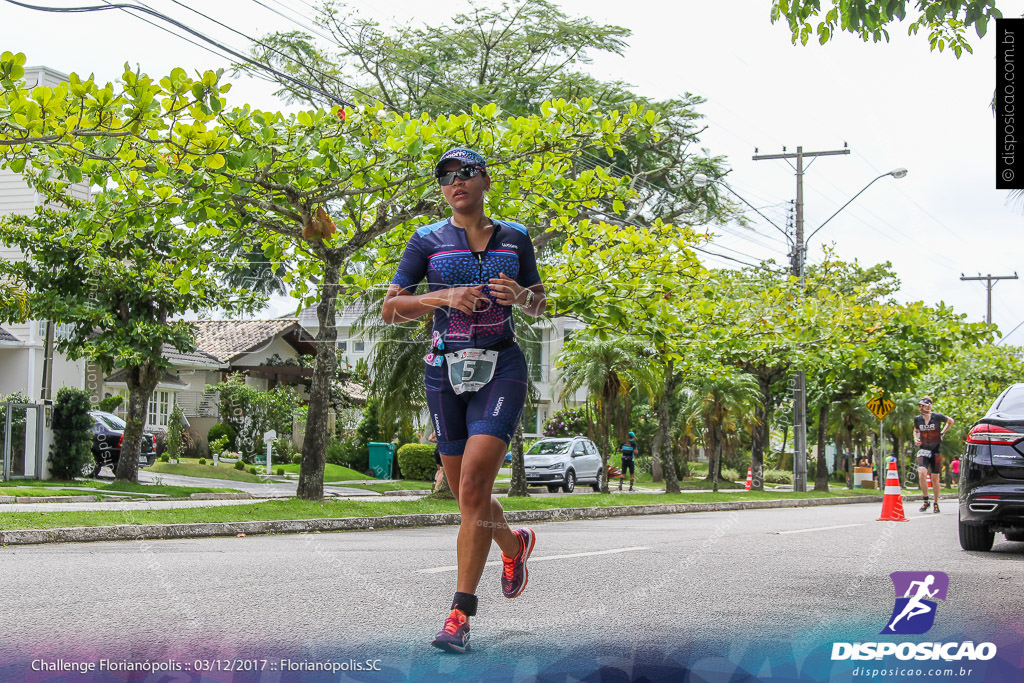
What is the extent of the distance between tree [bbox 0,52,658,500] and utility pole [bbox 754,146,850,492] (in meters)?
16.6

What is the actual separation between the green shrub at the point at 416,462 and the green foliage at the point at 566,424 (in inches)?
508

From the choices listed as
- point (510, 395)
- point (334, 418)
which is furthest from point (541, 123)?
point (334, 418)

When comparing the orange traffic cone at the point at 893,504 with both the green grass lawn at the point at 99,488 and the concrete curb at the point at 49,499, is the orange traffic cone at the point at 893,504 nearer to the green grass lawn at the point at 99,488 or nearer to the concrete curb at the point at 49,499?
the green grass lawn at the point at 99,488

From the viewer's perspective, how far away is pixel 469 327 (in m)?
4.11

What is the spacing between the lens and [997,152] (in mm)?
6090

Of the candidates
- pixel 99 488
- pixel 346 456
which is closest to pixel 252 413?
pixel 346 456

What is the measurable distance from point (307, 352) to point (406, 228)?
30.8 metres

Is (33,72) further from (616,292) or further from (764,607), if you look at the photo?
(764,607)

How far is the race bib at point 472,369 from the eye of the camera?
4074mm

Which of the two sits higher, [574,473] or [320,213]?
[320,213]

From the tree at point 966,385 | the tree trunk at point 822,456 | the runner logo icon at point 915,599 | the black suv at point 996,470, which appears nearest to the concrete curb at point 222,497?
the black suv at point 996,470

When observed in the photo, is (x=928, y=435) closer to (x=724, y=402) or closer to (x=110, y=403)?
(x=724, y=402)

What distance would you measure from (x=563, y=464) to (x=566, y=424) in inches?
606

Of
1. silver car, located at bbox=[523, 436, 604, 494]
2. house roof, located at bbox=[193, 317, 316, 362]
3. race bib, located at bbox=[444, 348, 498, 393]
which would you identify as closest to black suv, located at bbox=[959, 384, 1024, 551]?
race bib, located at bbox=[444, 348, 498, 393]
